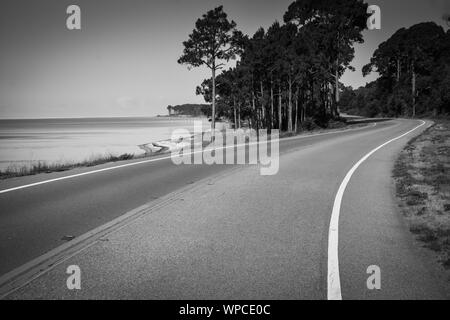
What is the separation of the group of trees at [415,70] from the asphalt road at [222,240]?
58121 mm

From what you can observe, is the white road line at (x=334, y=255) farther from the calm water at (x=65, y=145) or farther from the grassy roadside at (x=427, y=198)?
the calm water at (x=65, y=145)

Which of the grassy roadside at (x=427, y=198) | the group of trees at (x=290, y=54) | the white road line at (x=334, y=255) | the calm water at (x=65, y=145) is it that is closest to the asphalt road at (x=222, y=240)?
the white road line at (x=334, y=255)

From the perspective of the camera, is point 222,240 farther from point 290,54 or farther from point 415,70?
point 415,70

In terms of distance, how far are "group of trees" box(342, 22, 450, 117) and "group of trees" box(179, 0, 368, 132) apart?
59.2 feet

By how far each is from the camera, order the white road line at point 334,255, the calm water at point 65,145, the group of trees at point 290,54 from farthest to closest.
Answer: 1. the group of trees at point 290,54
2. the calm water at point 65,145
3. the white road line at point 334,255

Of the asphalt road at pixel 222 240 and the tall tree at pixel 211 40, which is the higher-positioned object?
the tall tree at pixel 211 40

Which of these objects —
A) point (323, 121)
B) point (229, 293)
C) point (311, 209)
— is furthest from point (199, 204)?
point (323, 121)

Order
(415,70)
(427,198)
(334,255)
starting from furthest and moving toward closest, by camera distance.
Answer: (415,70) < (427,198) < (334,255)

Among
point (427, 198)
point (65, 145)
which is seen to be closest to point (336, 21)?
point (65, 145)

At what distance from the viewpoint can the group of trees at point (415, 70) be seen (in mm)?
58344

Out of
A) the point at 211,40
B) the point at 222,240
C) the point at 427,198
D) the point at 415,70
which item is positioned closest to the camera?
the point at 222,240

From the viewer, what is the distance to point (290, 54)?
35094 millimetres

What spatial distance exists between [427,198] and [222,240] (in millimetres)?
5329

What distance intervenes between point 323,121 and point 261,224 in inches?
1682
